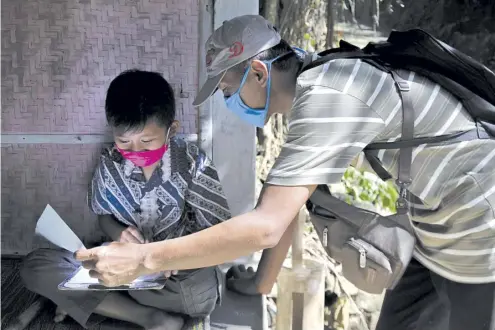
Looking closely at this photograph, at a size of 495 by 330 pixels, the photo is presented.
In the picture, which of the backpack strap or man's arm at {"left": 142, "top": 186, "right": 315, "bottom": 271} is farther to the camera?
the backpack strap

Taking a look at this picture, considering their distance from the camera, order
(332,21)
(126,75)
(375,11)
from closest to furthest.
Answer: (126,75) < (332,21) < (375,11)

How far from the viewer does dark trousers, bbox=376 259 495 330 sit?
6.32ft

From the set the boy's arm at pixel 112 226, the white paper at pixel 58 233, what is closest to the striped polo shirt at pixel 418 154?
the white paper at pixel 58 233

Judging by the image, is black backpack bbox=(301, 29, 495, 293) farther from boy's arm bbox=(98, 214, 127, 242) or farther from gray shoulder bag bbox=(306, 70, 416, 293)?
boy's arm bbox=(98, 214, 127, 242)

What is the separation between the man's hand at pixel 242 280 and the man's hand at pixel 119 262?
1247mm

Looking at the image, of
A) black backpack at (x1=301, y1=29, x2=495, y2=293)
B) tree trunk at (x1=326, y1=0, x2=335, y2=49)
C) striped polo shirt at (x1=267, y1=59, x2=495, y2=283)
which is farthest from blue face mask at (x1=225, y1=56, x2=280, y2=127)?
tree trunk at (x1=326, y1=0, x2=335, y2=49)

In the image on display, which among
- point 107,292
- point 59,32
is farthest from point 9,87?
point 107,292

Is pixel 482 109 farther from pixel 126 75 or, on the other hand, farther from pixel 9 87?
pixel 9 87

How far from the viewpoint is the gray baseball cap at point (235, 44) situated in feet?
6.50

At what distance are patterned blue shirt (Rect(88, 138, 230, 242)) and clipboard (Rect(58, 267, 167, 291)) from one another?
32 cm

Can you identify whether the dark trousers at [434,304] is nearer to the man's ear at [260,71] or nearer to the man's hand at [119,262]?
the man's ear at [260,71]

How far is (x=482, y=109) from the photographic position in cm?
184

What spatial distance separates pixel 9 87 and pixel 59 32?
37 centimetres

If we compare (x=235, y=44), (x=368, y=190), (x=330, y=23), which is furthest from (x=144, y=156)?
(x=330, y=23)
